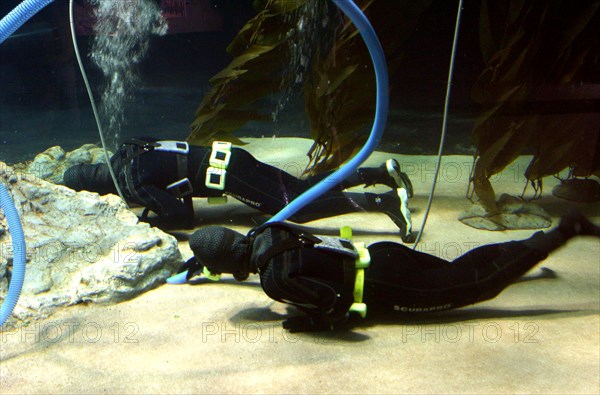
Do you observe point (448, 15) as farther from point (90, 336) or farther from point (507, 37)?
point (90, 336)

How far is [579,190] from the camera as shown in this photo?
3.55m

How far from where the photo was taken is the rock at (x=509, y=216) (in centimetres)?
345

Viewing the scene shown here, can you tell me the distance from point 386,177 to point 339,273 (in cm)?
180

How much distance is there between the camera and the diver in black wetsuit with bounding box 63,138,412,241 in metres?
3.38

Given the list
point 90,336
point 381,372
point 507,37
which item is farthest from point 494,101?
point 90,336

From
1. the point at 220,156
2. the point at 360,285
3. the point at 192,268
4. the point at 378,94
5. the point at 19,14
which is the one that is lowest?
the point at 192,268

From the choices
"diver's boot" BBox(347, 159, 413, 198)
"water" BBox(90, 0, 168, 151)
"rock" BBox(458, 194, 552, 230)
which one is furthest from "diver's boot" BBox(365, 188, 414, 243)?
A: "water" BBox(90, 0, 168, 151)

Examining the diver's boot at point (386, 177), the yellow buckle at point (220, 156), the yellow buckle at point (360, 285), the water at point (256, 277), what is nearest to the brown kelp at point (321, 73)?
the water at point (256, 277)

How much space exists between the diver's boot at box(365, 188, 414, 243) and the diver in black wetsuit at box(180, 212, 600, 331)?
1.00m

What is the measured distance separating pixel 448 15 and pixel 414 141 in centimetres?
138

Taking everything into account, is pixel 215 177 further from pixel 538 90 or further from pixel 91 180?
pixel 538 90

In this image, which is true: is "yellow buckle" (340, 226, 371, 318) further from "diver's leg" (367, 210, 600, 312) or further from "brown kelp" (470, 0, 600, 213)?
"brown kelp" (470, 0, 600, 213)

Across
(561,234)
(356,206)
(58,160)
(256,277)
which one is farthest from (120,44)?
(561,234)

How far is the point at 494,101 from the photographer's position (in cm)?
360
